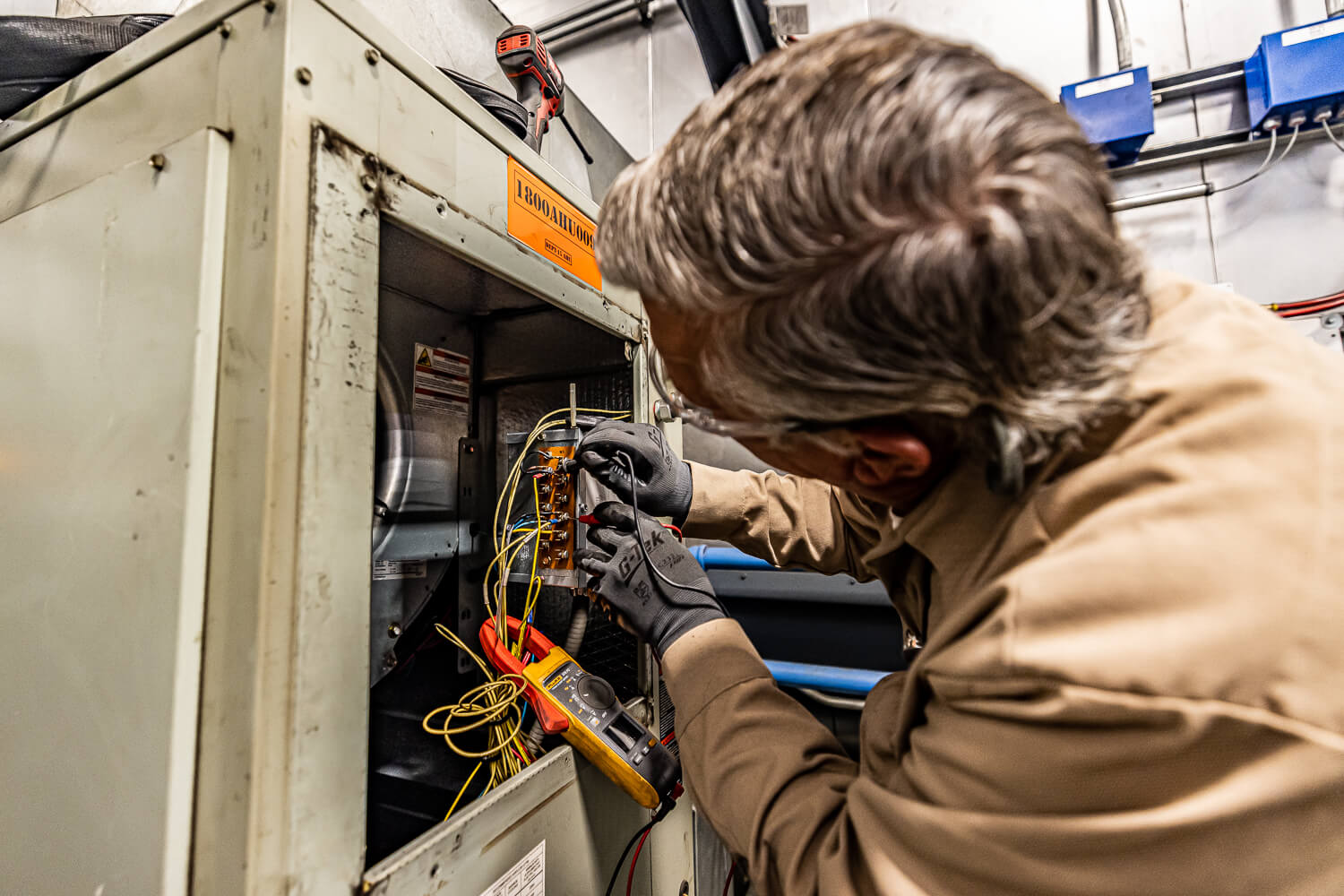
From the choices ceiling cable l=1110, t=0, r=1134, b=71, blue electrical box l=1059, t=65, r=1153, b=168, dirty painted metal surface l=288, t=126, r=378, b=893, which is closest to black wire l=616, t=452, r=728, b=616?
dirty painted metal surface l=288, t=126, r=378, b=893

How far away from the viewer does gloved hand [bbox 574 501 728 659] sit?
82 cm

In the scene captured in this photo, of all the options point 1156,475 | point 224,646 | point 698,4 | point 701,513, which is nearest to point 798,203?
point 1156,475

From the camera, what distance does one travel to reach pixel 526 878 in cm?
72

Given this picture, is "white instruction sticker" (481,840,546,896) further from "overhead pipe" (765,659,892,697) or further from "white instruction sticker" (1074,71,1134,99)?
"white instruction sticker" (1074,71,1134,99)

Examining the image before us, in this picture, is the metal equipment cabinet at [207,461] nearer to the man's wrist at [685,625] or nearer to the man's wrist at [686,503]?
the man's wrist at [685,625]

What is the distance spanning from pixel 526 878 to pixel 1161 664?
733 millimetres

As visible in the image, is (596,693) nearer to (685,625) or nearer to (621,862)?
(685,625)

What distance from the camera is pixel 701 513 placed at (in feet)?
3.34

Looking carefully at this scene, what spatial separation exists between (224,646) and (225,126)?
47cm

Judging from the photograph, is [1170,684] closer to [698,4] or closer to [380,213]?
[380,213]

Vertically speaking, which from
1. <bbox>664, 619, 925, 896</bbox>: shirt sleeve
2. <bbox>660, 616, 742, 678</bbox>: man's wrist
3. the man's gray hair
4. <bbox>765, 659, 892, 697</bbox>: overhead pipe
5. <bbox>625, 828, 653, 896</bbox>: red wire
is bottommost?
<bbox>625, 828, 653, 896</bbox>: red wire

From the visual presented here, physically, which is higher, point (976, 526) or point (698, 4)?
point (698, 4)

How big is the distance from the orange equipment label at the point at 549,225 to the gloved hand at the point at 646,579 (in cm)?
39

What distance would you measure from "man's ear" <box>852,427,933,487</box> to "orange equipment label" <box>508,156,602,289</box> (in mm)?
452
